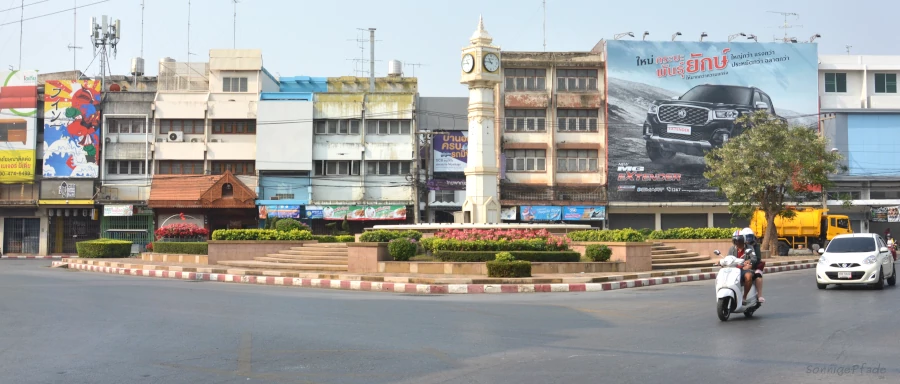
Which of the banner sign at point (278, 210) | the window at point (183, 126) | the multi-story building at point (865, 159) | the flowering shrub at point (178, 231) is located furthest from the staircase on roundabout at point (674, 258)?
the window at point (183, 126)

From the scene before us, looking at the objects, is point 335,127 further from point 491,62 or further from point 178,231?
point 491,62

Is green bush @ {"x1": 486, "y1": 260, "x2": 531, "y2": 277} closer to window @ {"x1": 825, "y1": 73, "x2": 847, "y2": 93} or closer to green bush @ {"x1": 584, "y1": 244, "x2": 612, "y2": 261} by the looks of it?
green bush @ {"x1": 584, "y1": 244, "x2": 612, "y2": 261}

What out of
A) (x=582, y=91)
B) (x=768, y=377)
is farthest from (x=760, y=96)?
(x=768, y=377)

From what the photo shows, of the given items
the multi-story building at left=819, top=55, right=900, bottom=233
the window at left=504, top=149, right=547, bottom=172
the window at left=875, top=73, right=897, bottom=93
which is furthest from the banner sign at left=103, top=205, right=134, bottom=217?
the window at left=875, top=73, right=897, bottom=93

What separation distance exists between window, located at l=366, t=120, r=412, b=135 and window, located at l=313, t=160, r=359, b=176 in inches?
84.0

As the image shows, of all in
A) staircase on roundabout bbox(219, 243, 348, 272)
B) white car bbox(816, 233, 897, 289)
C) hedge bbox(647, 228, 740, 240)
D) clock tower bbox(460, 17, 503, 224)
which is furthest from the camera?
hedge bbox(647, 228, 740, 240)

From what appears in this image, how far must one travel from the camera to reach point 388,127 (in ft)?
164

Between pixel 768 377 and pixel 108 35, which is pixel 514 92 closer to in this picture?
pixel 108 35

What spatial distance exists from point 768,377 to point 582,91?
4343 cm

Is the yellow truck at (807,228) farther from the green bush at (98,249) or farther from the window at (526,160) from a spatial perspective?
the green bush at (98,249)

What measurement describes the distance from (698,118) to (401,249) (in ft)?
102

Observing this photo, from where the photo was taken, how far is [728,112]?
50.1 metres

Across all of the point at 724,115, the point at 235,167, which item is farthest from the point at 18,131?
the point at 724,115

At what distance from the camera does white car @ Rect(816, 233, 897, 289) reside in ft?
57.9
